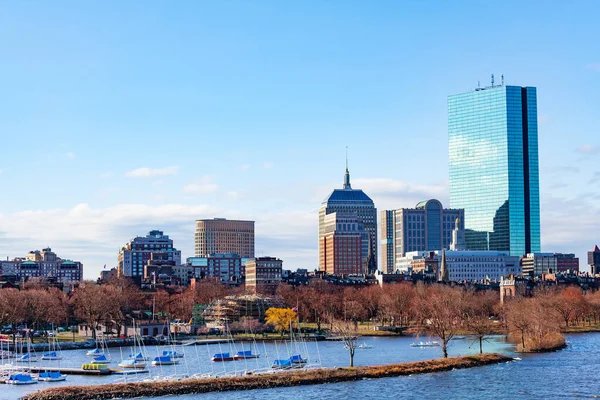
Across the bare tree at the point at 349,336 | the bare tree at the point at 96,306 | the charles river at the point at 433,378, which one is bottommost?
the charles river at the point at 433,378

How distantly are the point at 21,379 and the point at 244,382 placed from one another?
24.6m

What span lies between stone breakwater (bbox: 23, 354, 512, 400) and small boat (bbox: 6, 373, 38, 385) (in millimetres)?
13059

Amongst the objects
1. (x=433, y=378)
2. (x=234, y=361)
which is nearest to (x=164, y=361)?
(x=234, y=361)

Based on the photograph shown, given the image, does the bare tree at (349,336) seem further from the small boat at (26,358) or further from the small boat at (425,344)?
the small boat at (26,358)

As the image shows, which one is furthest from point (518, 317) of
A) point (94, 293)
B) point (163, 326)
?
point (94, 293)

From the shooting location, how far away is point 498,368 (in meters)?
114

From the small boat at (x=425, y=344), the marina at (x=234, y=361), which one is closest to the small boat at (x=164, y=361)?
the marina at (x=234, y=361)

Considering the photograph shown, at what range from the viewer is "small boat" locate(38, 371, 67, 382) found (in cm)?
10712

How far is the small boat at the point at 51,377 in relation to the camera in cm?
10712

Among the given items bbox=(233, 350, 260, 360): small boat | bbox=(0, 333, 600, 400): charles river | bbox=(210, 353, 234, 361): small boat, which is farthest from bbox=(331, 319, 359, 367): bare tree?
bbox=(210, 353, 234, 361): small boat

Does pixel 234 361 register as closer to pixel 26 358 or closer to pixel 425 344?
pixel 26 358

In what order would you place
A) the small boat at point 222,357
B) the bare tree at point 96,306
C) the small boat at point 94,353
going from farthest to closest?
the bare tree at point 96,306 < the small boat at point 94,353 < the small boat at point 222,357

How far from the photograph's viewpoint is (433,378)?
105500 mm

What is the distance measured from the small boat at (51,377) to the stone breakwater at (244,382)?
46.3 feet
